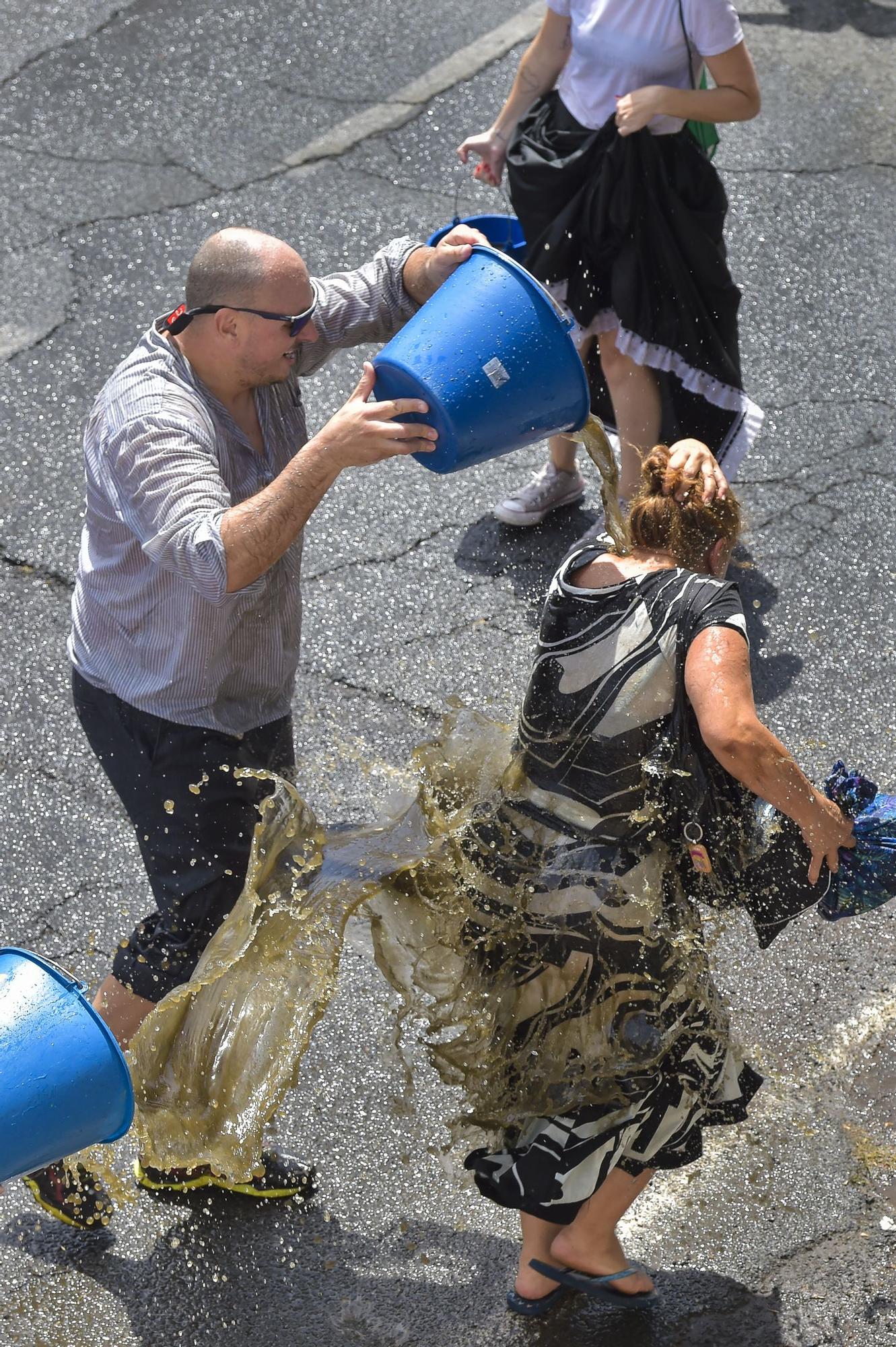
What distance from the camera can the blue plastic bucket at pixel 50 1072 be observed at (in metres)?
2.23

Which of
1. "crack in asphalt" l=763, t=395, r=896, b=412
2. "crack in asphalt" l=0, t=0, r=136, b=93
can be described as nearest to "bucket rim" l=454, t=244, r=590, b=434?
"crack in asphalt" l=763, t=395, r=896, b=412

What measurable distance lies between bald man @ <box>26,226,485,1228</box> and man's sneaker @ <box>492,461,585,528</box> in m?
1.62

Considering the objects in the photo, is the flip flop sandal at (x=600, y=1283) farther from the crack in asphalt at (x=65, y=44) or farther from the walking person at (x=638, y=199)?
the crack in asphalt at (x=65, y=44)

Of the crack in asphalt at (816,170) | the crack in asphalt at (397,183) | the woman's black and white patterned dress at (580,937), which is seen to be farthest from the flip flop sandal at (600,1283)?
the crack in asphalt at (816,170)

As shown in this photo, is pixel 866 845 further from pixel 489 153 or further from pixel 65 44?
pixel 65 44

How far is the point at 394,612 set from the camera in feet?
14.8

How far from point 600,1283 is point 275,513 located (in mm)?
1629

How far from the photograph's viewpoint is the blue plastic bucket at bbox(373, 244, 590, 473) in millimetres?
2562

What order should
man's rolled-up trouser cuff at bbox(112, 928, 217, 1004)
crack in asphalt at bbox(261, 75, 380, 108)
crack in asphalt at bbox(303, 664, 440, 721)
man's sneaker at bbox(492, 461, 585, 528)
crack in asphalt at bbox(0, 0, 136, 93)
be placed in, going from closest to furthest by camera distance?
man's rolled-up trouser cuff at bbox(112, 928, 217, 1004) → crack in asphalt at bbox(303, 664, 440, 721) → man's sneaker at bbox(492, 461, 585, 528) → crack in asphalt at bbox(261, 75, 380, 108) → crack in asphalt at bbox(0, 0, 136, 93)

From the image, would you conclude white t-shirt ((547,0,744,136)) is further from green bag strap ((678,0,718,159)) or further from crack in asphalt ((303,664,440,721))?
crack in asphalt ((303,664,440,721))

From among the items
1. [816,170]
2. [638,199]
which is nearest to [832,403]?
[638,199]

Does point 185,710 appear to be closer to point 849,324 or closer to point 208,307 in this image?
point 208,307

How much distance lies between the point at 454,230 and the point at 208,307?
0.61 m

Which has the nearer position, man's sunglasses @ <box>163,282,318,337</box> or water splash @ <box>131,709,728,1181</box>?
water splash @ <box>131,709,728,1181</box>
